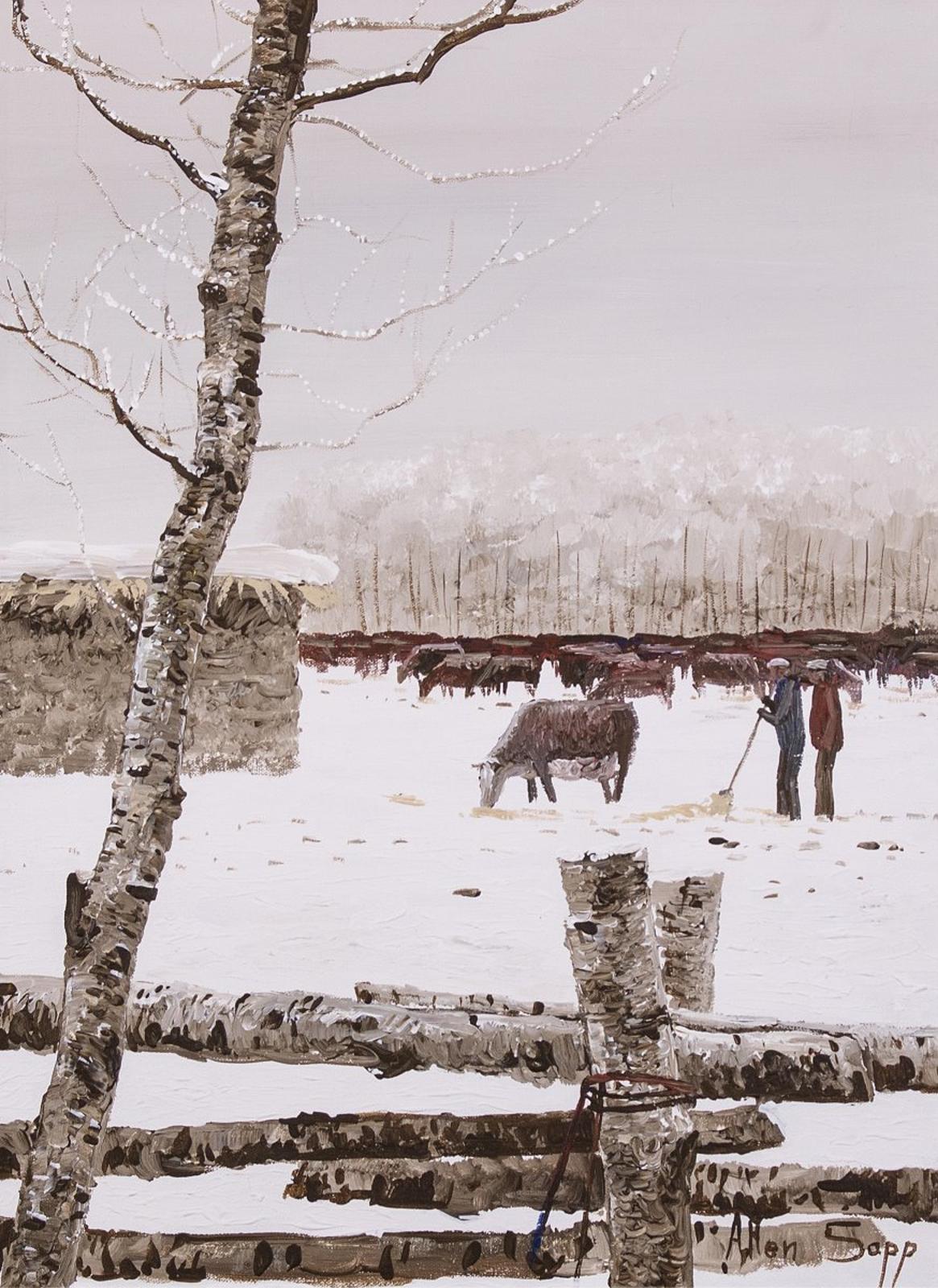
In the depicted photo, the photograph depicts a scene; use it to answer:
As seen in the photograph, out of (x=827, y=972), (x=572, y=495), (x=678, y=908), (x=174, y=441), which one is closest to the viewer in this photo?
(x=174, y=441)

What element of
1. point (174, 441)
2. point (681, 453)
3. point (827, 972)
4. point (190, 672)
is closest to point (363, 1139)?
point (190, 672)

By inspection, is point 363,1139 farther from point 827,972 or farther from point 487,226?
point 487,226

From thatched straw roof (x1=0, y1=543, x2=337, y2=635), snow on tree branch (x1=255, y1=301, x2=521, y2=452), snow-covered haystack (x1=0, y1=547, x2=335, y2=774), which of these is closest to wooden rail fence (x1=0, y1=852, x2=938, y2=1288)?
snow on tree branch (x1=255, y1=301, x2=521, y2=452)

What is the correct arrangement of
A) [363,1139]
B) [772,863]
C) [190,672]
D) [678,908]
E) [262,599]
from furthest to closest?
[262,599], [772,863], [678,908], [363,1139], [190,672]

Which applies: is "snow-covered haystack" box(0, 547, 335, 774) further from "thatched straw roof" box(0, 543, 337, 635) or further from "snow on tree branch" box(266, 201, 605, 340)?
"snow on tree branch" box(266, 201, 605, 340)

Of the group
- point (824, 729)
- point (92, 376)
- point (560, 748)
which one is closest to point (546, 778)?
point (560, 748)

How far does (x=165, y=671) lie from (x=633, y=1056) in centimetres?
100

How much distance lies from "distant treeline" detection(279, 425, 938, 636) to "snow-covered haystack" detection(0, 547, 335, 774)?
32.3 inches

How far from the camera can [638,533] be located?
4.97 m

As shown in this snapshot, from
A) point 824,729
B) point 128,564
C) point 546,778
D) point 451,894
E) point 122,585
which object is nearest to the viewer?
point 451,894

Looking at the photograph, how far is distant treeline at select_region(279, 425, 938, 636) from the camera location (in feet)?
13.6

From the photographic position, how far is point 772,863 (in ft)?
16.8

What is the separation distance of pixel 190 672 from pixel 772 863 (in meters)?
4.00
